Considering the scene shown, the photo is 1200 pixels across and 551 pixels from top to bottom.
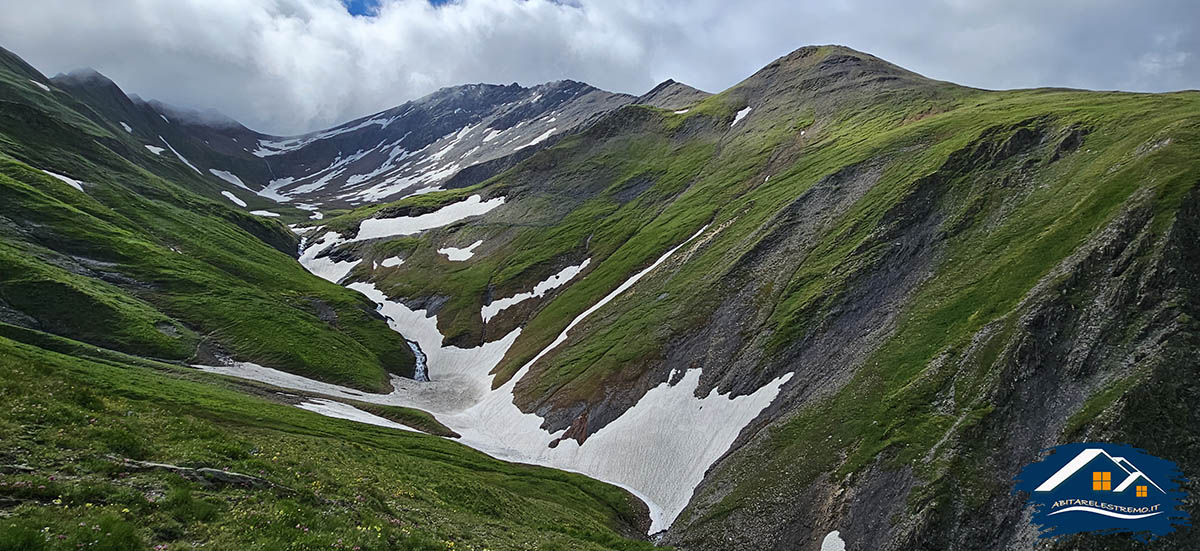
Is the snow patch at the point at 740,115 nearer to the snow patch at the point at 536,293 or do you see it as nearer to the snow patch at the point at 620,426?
the snow patch at the point at 536,293

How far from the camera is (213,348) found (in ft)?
240

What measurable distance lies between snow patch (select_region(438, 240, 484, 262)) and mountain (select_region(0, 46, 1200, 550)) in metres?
10.4

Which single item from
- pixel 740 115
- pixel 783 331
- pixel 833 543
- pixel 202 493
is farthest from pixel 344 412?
pixel 740 115

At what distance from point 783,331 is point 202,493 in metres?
52.7

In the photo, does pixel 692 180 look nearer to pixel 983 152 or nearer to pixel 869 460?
pixel 983 152

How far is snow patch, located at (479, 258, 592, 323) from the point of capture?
112m

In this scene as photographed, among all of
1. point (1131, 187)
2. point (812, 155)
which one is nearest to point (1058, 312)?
point (1131, 187)

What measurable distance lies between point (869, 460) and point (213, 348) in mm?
76169

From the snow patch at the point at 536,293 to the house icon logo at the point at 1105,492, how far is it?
287 feet

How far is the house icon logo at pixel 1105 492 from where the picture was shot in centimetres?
2761

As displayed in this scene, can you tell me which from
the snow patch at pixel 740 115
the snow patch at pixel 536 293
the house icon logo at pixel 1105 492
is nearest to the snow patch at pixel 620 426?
the snow patch at pixel 536 293

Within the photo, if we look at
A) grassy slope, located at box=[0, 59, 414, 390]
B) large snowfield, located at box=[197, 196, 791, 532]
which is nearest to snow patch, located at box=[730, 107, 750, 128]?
large snowfield, located at box=[197, 196, 791, 532]

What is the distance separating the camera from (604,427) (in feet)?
206

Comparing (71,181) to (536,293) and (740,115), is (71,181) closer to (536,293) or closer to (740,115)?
(536,293)
